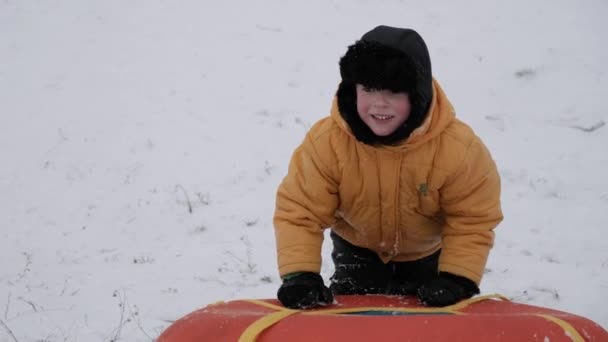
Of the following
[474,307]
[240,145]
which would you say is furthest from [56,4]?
[474,307]

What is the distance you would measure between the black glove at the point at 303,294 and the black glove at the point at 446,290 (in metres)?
0.36

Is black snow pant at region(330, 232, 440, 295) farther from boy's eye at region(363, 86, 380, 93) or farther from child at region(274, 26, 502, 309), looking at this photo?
boy's eye at region(363, 86, 380, 93)

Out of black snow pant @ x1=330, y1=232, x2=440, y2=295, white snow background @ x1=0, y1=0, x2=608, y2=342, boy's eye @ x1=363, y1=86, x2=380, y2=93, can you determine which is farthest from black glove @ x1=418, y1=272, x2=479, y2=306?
white snow background @ x1=0, y1=0, x2=608, y2=342

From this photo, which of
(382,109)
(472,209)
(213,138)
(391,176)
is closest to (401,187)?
(391,176)

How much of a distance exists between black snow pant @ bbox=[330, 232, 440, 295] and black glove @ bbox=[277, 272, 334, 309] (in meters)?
0.65

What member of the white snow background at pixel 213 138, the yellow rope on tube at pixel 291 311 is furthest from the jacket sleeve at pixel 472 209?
the white snow background at pixel 213 138

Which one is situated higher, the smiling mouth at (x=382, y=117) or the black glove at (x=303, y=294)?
the smiling mouth at (x=382, y=117)

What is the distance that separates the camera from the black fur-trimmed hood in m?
1.99

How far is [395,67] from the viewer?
198 cm

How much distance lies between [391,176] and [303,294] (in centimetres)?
57

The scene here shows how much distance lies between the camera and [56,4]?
816cm

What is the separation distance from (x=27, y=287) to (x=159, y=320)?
3.37ft

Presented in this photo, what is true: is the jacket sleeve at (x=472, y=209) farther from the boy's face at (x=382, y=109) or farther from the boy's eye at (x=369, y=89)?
the boy's eye at (x=369, y=89)

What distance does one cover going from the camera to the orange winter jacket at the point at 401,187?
7.34ft
